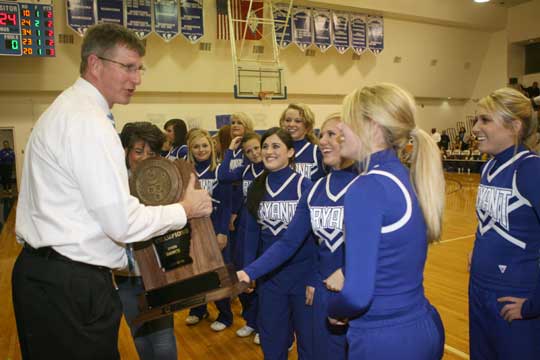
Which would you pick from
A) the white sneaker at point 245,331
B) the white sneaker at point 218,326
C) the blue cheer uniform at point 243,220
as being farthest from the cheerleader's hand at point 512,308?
the white sneaker at point 218,326

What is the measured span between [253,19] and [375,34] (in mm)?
4943

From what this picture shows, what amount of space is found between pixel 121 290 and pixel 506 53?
784 inches

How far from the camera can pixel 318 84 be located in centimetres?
1420

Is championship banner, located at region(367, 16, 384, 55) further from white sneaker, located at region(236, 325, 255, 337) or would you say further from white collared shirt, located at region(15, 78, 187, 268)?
white collared shirt, located at region(15, 78, 187, 268)

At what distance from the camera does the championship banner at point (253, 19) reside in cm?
1204

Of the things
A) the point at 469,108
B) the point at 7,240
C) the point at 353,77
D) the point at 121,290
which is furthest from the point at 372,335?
the point at 469,108

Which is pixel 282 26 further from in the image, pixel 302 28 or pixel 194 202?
pixel 194 202

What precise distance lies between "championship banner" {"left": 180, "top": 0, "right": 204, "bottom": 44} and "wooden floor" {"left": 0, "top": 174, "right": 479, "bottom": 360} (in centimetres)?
695

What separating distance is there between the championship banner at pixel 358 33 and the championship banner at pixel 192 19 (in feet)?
17.4

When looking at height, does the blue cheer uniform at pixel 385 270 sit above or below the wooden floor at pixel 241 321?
above

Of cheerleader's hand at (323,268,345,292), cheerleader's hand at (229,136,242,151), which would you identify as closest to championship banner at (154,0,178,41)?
cheerleader's hand at (229,136,242,151)

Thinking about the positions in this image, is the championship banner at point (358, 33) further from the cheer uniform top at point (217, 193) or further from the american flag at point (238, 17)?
the cheer uniform top at point (217, 193)

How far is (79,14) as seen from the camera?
9945 mm

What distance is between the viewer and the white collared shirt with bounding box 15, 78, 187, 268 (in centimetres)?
149
